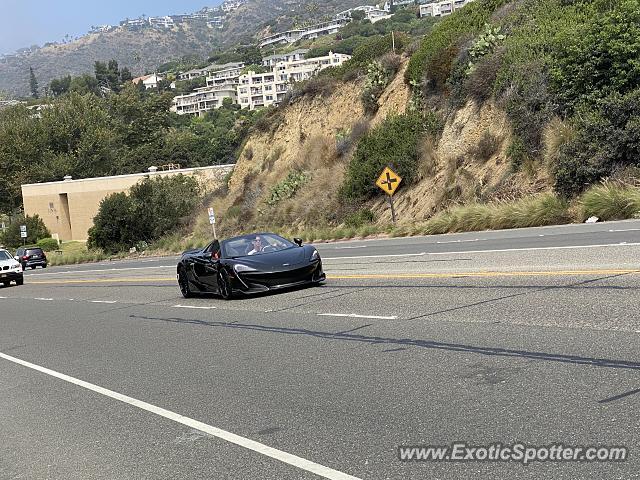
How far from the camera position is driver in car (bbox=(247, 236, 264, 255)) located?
1720 cm

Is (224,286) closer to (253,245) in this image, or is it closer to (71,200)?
(253,245)

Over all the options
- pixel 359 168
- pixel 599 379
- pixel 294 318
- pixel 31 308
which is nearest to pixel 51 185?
pixel 359 168

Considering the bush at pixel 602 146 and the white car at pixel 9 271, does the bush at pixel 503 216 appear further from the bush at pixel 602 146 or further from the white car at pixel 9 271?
the white car at pixel 9 271

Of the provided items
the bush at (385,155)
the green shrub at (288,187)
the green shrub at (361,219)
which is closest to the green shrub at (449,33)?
the bush at (385,155)

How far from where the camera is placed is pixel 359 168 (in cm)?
4097

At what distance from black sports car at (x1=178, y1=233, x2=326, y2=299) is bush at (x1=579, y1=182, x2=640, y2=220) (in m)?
11.1

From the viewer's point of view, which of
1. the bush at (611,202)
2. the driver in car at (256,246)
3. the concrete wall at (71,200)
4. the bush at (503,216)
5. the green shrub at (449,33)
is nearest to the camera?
the driver in car at (256,246)

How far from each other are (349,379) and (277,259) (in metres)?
8.11

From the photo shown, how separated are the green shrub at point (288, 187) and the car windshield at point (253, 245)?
29845mm

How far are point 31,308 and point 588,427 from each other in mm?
19552

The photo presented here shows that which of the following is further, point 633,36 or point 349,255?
point 633,36

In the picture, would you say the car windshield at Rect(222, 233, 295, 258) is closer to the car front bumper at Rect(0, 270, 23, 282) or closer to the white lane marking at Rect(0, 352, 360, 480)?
the white lane marking at Rect(0, 352, 360, 480)

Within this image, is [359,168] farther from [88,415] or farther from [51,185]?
[51,185]

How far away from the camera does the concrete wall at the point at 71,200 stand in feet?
270
